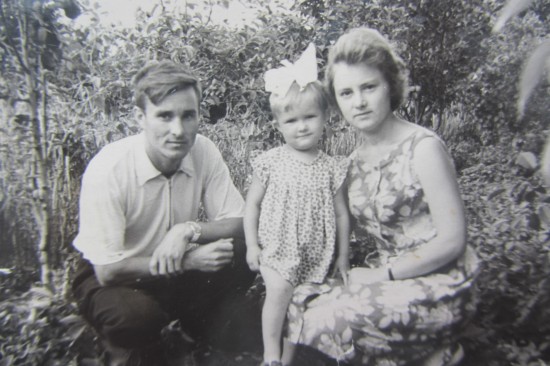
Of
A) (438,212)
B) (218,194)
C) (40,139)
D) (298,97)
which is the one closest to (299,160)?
(298,97)

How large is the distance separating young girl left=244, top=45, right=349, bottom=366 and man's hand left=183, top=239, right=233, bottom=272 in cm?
13

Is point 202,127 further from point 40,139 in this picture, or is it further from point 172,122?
point 172,122

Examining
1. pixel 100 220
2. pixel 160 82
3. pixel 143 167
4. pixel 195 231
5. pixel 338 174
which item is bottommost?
pixel 195 231

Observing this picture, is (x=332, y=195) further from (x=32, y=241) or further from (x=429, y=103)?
(x=429, y=103)

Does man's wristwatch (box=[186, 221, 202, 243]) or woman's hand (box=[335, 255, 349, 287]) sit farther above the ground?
man's wristwatch (box=[186, 221, 202, 243])

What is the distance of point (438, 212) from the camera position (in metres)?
1.84

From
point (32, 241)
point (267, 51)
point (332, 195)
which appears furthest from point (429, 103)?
point (32, 241)

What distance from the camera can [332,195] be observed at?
7.11 ft

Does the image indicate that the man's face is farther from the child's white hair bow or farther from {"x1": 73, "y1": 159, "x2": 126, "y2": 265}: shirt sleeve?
the child's white hair bow

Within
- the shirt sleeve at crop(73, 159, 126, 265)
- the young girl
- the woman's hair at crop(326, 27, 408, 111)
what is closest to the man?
the shirt sleeve at crop(73, 159, 126, 265)

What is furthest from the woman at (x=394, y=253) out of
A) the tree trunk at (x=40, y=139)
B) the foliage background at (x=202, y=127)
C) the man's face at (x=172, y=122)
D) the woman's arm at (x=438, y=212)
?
the tree trunk at (x=40, y=139)

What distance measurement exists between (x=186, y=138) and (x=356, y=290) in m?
1.00

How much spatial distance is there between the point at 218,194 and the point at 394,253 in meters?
0.95

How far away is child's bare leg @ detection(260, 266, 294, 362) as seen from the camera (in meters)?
2.04
